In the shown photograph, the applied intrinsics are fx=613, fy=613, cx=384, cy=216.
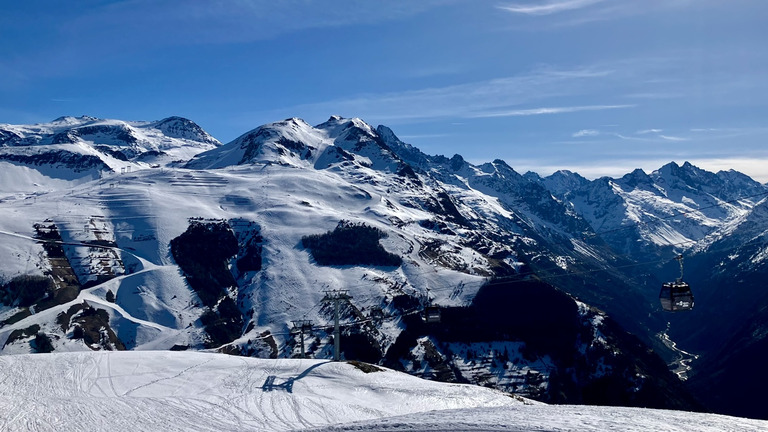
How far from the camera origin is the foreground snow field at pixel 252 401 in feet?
123

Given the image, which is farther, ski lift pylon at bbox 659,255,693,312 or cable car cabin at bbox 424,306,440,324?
cable car cabin at bbox 424,306,440,324

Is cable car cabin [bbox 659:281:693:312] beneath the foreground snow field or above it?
above

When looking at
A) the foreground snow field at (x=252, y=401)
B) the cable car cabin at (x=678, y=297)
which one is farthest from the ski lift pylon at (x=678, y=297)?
the foreground snow field at (x=252, y=401)

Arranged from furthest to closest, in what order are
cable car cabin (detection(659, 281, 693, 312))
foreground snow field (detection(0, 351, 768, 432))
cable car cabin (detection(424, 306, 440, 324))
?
cable car cabin (detection(424, 306, 440, 324)), cable car cabin (detection(659, 281, 693, 312)), foreground snow field (detection(0, 351, 768, 432))

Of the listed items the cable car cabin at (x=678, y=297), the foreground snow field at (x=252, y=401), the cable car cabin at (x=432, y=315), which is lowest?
the foreground snow field at (x=252, y=401)

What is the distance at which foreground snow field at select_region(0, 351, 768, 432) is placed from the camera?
37469 millimetres

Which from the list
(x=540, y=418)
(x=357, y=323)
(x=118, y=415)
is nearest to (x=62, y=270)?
(x=357, y=323)

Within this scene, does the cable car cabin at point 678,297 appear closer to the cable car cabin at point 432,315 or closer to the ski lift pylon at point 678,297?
the ski lift pylon at point 678,297

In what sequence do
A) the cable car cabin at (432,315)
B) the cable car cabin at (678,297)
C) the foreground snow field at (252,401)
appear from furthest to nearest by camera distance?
the cable car cabin at (432,315), the cable car cabin at (678,297), the foreground snow field at (252,401)

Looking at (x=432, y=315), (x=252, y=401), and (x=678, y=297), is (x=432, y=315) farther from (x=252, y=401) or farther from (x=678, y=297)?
(x=678, y=297)

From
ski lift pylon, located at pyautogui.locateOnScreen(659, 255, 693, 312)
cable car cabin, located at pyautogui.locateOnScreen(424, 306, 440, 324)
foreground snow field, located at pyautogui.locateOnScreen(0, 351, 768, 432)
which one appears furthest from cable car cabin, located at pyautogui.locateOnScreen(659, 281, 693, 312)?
cable car cabin, located at pyautogui.locateOnScreen(424, 306, 440, 324)

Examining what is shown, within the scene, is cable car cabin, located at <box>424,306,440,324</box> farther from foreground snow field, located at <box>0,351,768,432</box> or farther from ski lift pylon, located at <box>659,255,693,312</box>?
ski lift pylon, located at <box>659,255,693,312</box>

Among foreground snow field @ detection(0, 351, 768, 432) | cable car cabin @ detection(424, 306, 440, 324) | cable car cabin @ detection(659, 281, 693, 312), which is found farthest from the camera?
cable car cabin @ detection(424, 306, 440, 324)

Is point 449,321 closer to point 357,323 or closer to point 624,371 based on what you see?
point 357,323
